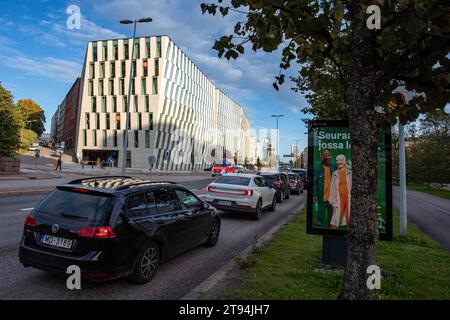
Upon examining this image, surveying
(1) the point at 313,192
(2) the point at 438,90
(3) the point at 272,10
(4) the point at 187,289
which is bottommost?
(4) the point at 187,289

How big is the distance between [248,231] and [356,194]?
252 inches

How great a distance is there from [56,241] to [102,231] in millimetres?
673

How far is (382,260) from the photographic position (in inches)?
247

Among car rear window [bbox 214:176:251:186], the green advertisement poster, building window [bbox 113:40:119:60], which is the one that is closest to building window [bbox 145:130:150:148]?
building window [bbox 113:40:119:60]

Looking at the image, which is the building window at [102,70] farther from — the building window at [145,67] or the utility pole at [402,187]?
the utility pole at [402,187]

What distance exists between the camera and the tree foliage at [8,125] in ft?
79.1

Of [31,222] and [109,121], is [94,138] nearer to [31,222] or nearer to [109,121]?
[109,121]

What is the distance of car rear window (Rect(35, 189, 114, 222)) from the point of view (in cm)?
471

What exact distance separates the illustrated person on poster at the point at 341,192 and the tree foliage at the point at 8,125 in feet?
81.9

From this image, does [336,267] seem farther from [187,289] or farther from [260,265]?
[187,289]

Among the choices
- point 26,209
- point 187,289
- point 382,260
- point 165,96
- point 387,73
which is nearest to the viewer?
point 387,73

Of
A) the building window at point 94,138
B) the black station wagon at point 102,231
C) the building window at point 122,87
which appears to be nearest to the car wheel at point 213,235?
the black station wagon at point 102,231

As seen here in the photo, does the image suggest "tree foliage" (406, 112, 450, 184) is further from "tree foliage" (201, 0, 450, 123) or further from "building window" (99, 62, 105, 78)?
"building window" (99, 62, 105, 78)
